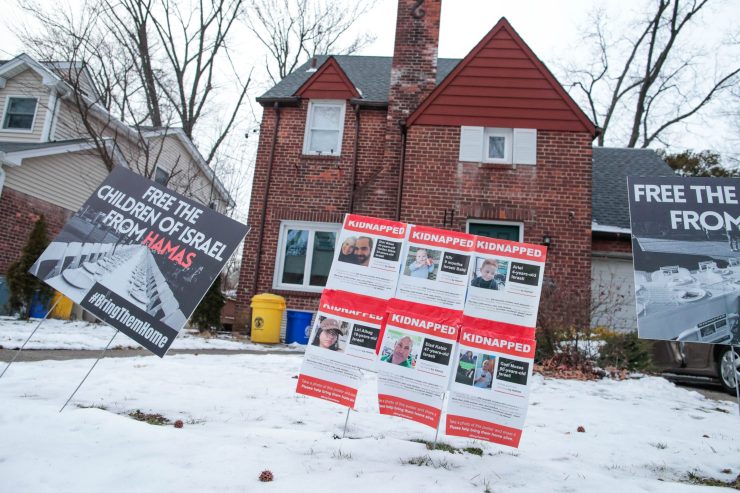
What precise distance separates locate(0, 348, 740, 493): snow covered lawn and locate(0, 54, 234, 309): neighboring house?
9.62m

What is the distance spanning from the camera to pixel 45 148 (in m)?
12.9

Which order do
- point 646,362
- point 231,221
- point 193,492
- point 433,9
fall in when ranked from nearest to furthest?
point 193,492, point 231,221, point 646,362, point 433,9

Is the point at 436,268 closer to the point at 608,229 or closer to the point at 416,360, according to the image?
the point at 416,360

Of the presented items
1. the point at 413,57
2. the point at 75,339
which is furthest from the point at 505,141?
the point at 75,339

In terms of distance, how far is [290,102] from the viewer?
11.6 m

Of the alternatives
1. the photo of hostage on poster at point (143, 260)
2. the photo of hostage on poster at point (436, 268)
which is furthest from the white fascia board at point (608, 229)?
the photo of hostage on poster at point (143, 260)

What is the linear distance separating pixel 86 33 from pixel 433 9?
8361 millimetres

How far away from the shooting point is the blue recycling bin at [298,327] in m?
10.1

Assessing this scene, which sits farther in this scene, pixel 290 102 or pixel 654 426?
pixel 290 102

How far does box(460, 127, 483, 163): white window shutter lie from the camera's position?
10.1m

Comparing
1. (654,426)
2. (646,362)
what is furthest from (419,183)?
(654,426)

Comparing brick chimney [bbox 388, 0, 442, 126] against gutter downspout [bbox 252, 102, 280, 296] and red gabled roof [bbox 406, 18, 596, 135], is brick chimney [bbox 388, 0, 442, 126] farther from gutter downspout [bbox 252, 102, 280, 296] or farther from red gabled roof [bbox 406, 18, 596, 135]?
gutter downspout [bbox 252, 102, 280, 296]

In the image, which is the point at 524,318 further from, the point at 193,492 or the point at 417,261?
the point at 193,492

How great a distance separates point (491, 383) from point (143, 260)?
259 cm
